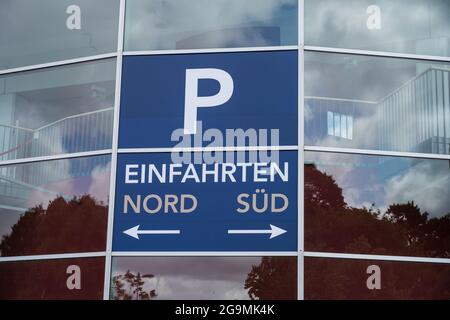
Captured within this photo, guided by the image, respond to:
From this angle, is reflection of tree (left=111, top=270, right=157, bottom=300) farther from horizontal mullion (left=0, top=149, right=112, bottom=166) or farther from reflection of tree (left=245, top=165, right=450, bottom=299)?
horizontal mullion (left=0, top=149, right=112, bottom=166)

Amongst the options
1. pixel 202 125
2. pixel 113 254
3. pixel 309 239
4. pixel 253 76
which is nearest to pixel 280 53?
pixel 253 76

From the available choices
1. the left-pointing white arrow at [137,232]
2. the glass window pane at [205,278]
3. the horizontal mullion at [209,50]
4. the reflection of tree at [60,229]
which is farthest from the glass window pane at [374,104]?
the reflection of tree at [60,229]

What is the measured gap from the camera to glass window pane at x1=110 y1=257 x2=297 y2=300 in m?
10.1

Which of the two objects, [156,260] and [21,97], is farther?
[21,97]

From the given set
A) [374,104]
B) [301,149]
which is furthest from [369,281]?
[374,104]

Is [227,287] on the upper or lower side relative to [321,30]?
lower

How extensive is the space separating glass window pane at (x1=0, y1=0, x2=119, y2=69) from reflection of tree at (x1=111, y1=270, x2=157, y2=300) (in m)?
2.79

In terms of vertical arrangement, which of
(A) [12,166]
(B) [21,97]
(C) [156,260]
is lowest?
(C) [156,260]

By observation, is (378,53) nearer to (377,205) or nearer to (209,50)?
(377,205)

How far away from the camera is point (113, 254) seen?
10.4m

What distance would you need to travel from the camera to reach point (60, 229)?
10.8 m

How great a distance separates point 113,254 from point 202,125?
5.89 feet

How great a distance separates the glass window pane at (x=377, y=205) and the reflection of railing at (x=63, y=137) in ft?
8.10
